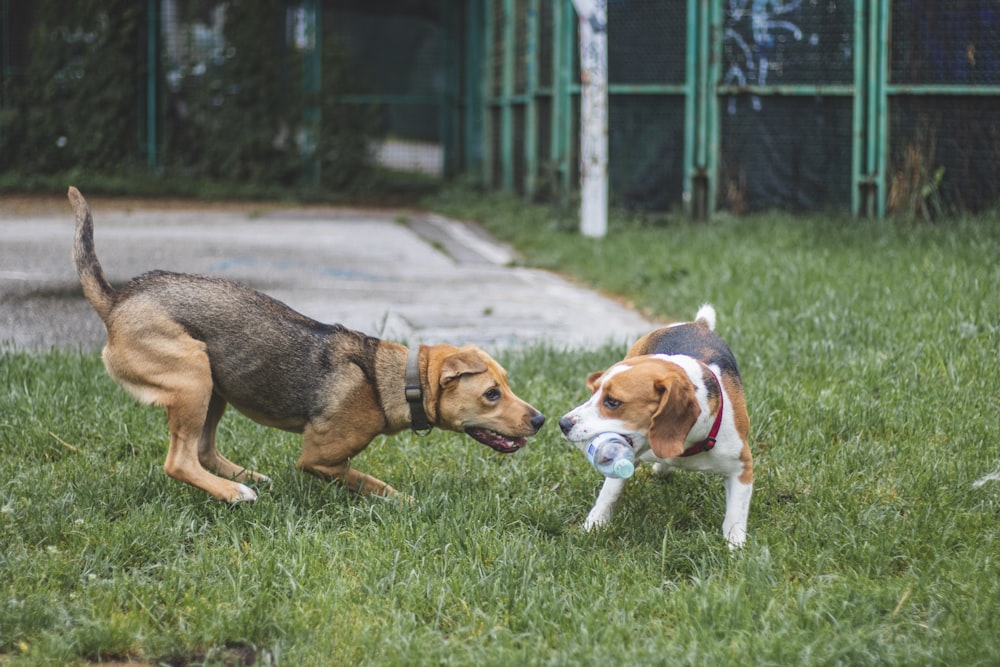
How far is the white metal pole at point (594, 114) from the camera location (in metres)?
11.2

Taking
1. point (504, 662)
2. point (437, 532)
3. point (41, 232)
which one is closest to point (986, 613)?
point (504, 662)

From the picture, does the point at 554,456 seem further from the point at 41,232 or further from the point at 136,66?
the point at 136,66

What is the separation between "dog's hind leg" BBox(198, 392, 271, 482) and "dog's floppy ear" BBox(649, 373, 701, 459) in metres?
1.73

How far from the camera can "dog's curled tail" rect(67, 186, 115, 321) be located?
4633 mm

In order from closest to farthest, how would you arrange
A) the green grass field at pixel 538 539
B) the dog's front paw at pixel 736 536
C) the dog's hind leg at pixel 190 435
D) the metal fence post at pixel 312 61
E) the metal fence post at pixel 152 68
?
the green grass field at pixel 538 539 < the dog's front paw at pixel 736 536 < the dog's hind leg at pixel 190 435 < the metal fence post at pixel 152 68 < the metal fence post at pixel 312 61

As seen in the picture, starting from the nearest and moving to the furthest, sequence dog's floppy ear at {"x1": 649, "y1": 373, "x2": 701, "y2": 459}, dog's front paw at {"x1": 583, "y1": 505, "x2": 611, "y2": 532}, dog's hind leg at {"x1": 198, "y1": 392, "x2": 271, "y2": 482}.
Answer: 1. dog's floppy ear at {"x1": 649, "y1": 373, "x2": 701, "y2": 459}
2. dog's front paw at {"x1": 583, "y1": 505, "x2": 611, "y2": 532}
3. dog's hind leg at {"x1": 198, "y1": 392, "x2": 271, "y2": 482}

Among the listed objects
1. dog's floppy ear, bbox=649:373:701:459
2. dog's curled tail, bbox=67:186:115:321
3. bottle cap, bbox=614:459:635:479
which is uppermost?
dog's curled tail, bbox=67:186:115:321

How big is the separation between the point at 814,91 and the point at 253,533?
344 inches

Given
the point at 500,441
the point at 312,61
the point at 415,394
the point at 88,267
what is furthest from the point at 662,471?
the point at 312,61

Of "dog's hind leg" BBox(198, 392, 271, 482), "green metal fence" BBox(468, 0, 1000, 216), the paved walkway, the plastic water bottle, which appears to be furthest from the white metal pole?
the plastic water bottle

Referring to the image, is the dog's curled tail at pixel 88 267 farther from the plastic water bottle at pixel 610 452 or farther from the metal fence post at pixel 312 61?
the metal fence post at pixel 312 61

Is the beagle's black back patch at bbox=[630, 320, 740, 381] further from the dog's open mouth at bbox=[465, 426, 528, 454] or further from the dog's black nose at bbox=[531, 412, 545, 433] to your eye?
the dog's open mouth at bbox=[465, 426, 528, 454]

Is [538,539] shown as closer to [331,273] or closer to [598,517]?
[598,517]

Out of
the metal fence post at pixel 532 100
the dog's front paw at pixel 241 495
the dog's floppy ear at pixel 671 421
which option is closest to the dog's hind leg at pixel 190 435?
the dog's front paw at pixel 241 495
